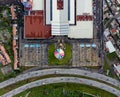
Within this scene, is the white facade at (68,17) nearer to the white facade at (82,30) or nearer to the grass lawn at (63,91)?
the white facade at (82,30)

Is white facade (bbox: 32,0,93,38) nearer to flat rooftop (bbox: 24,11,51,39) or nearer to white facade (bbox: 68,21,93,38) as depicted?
white facade (bbox: 68,21,93,38)

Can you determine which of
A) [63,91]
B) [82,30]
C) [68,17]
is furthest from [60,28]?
[63,91]

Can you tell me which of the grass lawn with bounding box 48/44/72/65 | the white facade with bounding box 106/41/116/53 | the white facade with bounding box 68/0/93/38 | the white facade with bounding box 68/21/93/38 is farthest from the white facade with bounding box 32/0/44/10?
the white facade with bounding box 106/41/116/53

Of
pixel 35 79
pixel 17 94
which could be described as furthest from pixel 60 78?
pixel 17 94

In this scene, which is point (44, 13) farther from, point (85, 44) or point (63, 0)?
point (85, 44)

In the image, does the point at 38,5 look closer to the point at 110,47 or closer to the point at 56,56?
the point at 56,56

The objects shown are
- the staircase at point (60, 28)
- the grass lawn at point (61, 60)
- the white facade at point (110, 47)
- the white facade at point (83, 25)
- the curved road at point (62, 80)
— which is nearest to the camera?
the staircase at point (60, 28)

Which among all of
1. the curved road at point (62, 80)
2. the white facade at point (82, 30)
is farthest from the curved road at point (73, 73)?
the white facade at point (82, 30)
